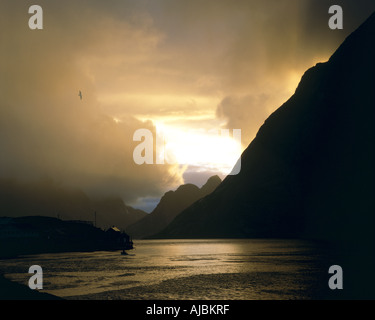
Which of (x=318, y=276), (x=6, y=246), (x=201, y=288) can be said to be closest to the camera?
(x=201, y=288)

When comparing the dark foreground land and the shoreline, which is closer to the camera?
the shoreline

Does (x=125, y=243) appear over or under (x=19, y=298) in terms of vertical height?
under

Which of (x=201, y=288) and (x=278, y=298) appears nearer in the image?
(x=278, y=298)

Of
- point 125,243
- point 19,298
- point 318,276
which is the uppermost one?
point 19,298

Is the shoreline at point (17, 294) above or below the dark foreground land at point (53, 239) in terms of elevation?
above

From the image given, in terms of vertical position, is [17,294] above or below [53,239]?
above

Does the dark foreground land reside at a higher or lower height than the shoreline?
lower

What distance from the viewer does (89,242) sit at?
164250mm

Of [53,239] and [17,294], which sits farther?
[53,239]

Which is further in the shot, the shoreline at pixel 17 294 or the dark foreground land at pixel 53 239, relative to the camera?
the dark foreground land at pixel 53 239

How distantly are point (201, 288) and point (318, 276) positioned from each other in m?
22.8

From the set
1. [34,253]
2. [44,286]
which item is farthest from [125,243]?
[44,286]
